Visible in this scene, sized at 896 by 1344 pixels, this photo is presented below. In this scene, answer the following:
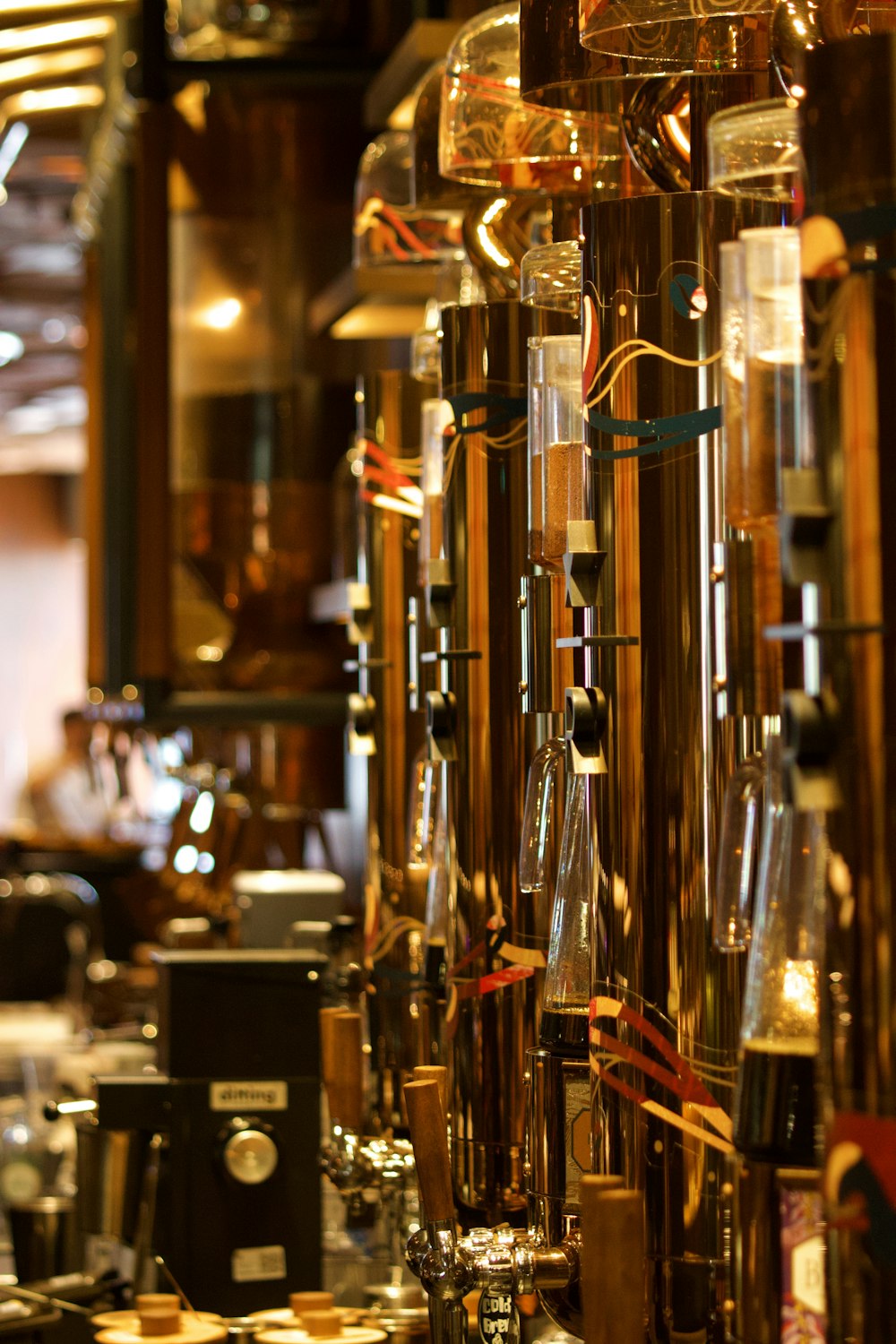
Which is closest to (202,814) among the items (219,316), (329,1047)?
(219,316)

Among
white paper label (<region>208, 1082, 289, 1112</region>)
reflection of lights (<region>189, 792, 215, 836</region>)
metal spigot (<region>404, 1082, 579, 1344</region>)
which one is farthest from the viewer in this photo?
reflection of lights (<region>189, 792, 215, 836</region>)

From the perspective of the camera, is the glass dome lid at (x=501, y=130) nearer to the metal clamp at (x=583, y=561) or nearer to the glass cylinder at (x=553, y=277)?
the glass cylinder at (x=553, y=277)

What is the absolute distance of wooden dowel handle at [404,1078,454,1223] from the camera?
1.49 m

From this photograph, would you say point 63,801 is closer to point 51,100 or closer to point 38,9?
point 51,100

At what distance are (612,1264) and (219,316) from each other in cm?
332

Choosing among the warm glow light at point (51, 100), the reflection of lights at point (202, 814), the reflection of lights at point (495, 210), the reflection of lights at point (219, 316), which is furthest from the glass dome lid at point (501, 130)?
A: the warm glow light at point (51, 100)

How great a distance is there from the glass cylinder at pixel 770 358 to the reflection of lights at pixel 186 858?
3.22 m

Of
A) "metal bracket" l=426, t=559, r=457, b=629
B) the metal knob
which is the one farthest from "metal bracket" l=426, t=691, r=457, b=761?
the metal knob

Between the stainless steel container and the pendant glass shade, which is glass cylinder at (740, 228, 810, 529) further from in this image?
the stainless steel container

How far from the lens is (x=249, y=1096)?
2215 millimetres

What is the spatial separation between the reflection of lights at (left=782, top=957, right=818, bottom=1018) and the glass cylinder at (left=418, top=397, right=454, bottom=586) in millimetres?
972

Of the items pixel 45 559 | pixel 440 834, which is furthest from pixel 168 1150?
pixel 45 559

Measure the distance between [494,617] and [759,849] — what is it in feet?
2.49

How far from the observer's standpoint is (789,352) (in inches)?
44.4
